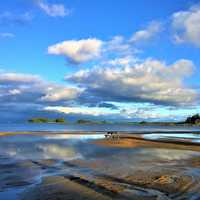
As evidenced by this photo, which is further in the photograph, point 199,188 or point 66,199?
point 199,188

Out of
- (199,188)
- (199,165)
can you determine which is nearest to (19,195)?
(199,188)

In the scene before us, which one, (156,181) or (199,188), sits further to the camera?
(156,181)

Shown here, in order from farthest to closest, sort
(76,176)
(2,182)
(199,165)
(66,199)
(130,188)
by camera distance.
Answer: (199,165) → (76,176) → (2,182) → (130,188) → (66,199)

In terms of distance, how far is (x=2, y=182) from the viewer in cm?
1586

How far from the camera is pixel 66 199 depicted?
12500 mm

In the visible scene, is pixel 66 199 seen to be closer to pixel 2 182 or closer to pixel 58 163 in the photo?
pixel 2 182

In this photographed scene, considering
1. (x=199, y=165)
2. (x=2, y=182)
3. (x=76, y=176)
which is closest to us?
(x=2, y=182)

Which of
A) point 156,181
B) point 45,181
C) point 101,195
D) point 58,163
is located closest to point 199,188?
point 156,181

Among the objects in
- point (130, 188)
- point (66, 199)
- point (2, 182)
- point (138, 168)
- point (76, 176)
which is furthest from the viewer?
point (138, 168)

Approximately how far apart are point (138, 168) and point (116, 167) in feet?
4.90

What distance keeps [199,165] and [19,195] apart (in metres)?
13.8

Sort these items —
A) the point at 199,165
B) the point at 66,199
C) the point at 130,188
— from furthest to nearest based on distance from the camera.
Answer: the point at 199,165, the point at 130,188, the point at 66,199

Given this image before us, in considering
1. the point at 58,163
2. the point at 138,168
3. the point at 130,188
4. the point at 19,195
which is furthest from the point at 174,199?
the point at 58,163

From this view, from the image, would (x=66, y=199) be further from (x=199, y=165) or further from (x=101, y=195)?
(x=199, y=165)
